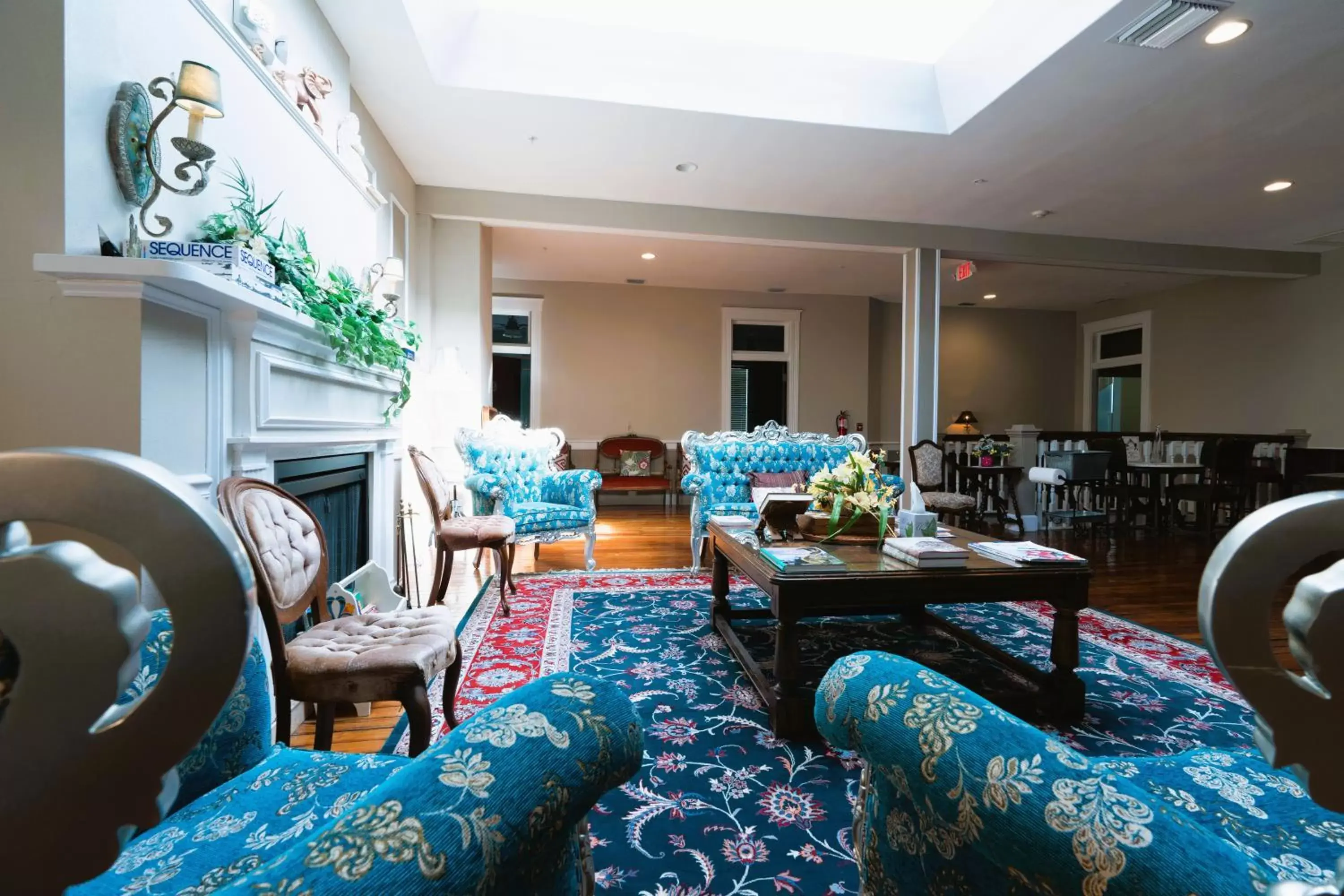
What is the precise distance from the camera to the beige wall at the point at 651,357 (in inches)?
327

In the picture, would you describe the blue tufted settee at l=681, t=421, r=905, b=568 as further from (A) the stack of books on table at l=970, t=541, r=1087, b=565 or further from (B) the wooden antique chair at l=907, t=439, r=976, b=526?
(A) the stack of books on table at l=970, t=541, r=1087, b=565

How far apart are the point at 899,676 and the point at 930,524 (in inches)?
79.4

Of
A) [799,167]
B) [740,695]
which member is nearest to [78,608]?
[740,695]

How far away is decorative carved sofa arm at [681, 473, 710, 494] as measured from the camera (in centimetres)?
Result: 437

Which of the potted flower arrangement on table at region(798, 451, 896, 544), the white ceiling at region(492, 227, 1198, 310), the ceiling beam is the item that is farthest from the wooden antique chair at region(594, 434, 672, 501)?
the potted flower arrangement on table at region(798, 451, 896, 544)

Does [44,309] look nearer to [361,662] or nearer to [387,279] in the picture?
[361,662]

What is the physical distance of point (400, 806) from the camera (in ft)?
1.53

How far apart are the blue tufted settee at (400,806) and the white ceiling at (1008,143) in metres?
A: 3.27

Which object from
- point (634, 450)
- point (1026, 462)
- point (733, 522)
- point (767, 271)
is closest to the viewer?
point (733, 522)

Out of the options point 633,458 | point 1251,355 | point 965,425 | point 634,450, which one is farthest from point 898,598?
point 1251,355

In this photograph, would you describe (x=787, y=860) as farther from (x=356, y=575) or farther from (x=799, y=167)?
(x=799, y=167)

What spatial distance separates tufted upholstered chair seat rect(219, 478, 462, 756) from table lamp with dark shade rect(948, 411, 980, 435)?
28.9 feet

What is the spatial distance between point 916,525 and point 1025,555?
1.53 ft

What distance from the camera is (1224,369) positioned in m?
7.80
